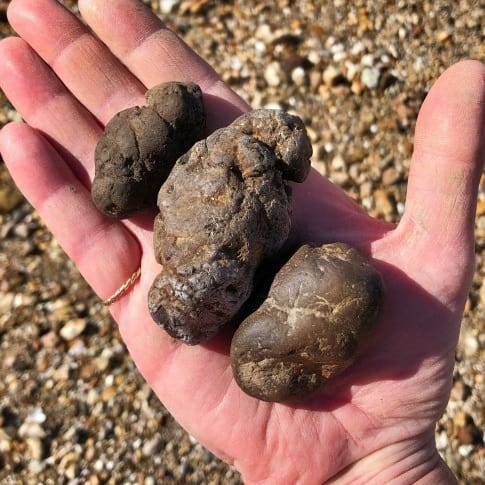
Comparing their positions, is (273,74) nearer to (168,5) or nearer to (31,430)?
(168,5)

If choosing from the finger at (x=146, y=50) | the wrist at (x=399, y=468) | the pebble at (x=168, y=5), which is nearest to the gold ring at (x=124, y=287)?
the finger at (x=146, y=50)

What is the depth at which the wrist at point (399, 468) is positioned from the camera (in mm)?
3008

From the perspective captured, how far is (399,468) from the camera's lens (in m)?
3.01

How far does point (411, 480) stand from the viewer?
3.01 metres

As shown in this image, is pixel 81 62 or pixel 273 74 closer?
pixel 81 62

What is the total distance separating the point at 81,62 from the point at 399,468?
3.08m

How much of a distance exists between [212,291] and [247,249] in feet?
0.88

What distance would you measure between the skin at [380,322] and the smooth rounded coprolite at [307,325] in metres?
0.24

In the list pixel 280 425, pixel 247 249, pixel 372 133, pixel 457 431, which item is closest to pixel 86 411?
pixel 280 425

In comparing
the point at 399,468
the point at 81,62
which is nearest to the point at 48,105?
the point at 81,62

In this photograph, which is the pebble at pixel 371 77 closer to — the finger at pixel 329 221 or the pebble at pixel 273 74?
Result: the pebble at pixel 273 74

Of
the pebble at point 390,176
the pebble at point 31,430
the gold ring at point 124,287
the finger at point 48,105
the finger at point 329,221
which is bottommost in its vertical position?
the pebble at point 31,430

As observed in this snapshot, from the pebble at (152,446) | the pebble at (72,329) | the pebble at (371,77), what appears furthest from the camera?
the pebble at (371,77)

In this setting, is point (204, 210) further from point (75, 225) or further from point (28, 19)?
point (28, 19)
